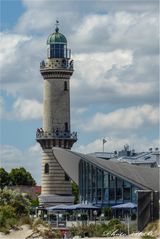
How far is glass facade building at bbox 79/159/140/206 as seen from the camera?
87.5 m

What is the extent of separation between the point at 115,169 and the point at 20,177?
58.3m

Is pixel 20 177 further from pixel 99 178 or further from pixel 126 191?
pixel 126 191

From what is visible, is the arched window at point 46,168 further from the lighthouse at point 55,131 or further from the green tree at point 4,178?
the green tree at point 4,178

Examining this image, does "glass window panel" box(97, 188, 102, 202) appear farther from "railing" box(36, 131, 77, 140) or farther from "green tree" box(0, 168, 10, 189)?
"green tree" box(0, 168, 10, 189)

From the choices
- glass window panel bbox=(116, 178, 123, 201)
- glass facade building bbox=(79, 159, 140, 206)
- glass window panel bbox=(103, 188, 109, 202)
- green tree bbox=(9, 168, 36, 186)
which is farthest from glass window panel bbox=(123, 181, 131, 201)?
green tree bbox=(9, 168, 36, 186)

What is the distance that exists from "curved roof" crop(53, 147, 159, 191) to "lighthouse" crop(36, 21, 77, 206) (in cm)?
470

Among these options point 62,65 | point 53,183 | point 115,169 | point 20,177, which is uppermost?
point 62,65

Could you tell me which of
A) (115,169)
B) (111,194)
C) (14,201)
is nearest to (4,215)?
(14,201)

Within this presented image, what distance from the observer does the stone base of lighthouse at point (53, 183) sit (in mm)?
106312

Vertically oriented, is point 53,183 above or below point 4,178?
below

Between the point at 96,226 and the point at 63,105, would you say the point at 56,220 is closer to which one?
the point at 96,226

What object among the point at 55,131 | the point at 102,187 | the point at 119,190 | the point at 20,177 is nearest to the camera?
the point at 119,190

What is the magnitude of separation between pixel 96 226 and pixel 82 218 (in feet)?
49.2

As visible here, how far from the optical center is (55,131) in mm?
106500
